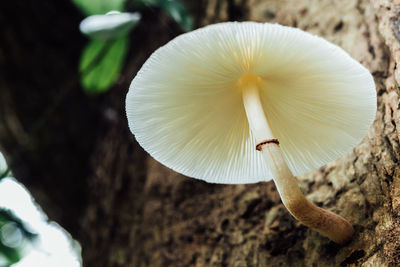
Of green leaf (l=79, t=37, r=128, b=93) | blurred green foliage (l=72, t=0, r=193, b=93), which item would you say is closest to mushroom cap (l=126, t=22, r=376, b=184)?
blurred green foliage (l=72, t=0, r=193, b=93)

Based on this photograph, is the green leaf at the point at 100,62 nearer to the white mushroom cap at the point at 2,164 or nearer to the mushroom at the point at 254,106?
the white mushroom cap at the point at 2,164

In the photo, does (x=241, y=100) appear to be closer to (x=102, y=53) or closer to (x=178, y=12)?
(x=178, y=12)

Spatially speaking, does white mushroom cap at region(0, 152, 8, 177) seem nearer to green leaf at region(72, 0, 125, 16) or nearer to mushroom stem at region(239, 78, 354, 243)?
green leaf at region(72, 0, 125, 16)

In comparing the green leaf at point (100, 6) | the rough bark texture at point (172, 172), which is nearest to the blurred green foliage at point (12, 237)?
the rough bark texture at point (172, 172)

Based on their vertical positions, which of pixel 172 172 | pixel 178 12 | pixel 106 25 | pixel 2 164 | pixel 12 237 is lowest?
pixel 12 237

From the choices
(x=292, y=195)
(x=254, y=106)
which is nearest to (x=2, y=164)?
(x=254, y=106)

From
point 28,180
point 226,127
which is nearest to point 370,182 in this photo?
point 226,127

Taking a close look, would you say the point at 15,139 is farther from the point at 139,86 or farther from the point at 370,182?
the point at 370,182
